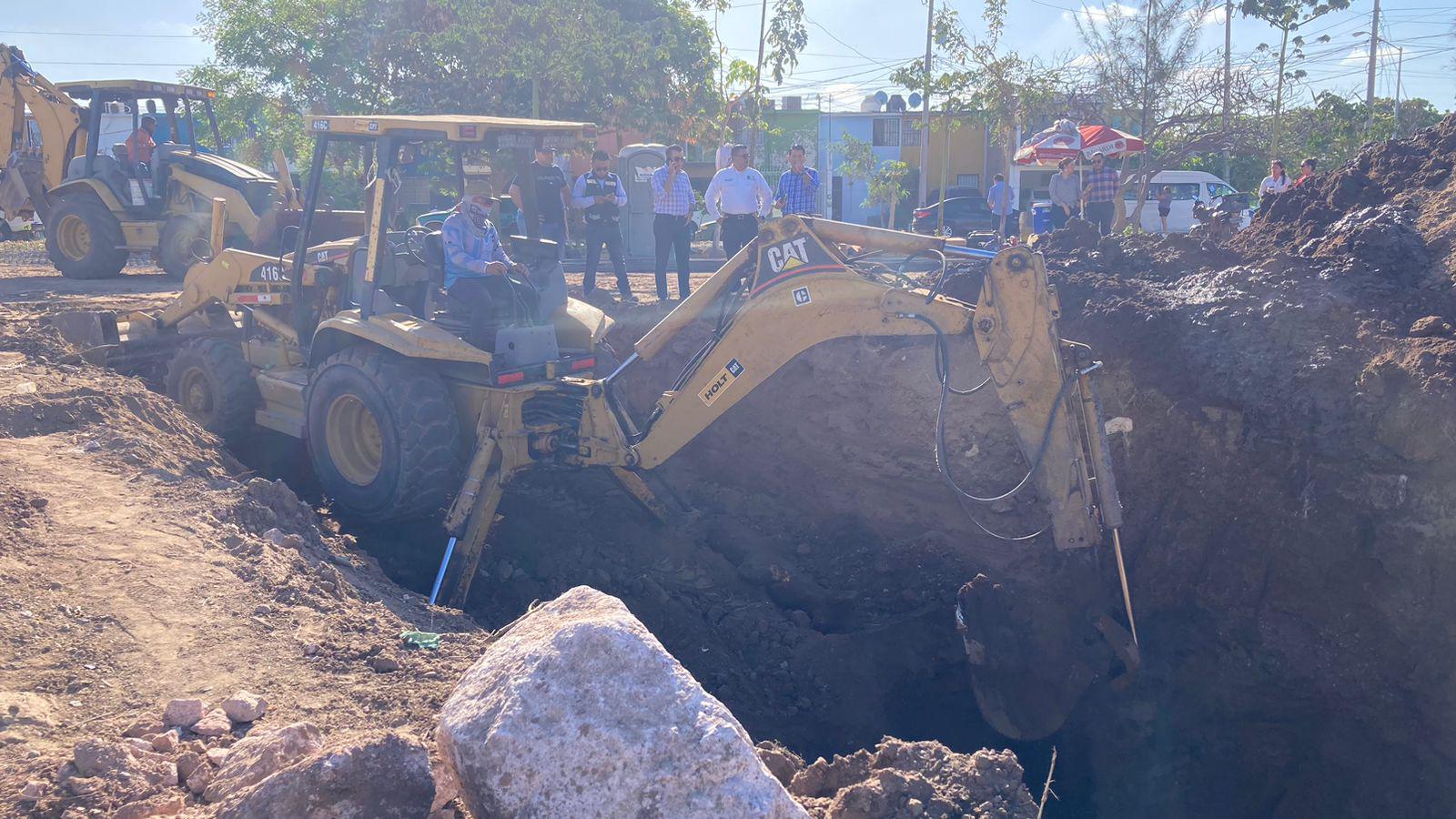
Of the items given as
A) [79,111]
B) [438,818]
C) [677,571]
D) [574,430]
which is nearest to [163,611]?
[438,818]

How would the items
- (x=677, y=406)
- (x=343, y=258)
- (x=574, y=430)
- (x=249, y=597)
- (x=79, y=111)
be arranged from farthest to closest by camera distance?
(x=79, y=111), (x=343, y=258), (x=574, y=430), (x=677, y=406), (x=249, y=597)

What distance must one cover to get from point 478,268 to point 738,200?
445 centimetres

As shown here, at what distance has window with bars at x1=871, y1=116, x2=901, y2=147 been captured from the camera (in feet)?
107

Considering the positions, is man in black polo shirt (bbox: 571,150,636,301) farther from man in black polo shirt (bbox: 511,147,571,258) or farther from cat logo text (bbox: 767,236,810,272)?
cat logo text (bbox: 767,236,810,272)

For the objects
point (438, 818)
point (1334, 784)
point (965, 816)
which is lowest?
point (1334, 784)

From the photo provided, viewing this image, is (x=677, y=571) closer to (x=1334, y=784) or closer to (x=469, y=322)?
(x=469, y=322)

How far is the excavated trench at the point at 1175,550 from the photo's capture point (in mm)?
5164

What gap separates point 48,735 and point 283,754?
40.4 inches

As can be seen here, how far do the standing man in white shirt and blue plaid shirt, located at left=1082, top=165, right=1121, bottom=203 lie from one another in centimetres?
439

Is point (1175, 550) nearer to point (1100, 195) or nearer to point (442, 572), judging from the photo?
point (442, 572)

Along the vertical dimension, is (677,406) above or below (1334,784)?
above

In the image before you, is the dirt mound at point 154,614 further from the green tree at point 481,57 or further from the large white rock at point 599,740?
the green tree at point 481,57

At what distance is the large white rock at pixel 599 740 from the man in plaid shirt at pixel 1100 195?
36.6ft

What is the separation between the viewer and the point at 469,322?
22.6ft
